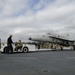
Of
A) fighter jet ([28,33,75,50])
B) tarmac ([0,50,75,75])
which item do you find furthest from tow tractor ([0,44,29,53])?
tarmac ([0,50,75,75])

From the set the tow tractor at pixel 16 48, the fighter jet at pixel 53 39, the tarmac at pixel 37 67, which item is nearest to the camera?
the tarmac at pixel 37 67

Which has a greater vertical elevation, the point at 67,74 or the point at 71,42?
the point at 71,42

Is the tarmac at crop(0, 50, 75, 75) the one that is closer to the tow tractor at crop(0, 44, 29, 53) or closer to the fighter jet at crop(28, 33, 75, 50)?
the tow tractor at crop(0, 44, 29, 53)

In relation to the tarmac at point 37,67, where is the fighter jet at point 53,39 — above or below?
above

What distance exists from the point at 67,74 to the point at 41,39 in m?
27.7

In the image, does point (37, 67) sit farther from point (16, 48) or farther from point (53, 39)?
point (53, 39)

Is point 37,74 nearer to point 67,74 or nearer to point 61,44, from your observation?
point 67,74

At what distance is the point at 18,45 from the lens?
28.7m

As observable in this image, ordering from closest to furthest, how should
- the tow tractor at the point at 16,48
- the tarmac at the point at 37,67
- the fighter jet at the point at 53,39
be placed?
the tarmac at the point at 37,67, the tow tractor at the point at 16,48, the fighter jet at the point at 53,39

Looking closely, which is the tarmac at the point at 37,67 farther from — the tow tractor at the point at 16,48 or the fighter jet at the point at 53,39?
the fighter jet at the point at 53,39

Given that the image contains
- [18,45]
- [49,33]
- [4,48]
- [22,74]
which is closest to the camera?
[22,74]

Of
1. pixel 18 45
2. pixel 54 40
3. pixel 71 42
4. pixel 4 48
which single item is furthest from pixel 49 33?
pixel 4 48

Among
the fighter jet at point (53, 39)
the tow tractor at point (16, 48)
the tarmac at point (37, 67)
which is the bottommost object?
the tarmac at point (37, 67)

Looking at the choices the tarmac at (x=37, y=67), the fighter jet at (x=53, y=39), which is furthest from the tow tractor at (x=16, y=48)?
the tarmac at (x=37, y=67)
